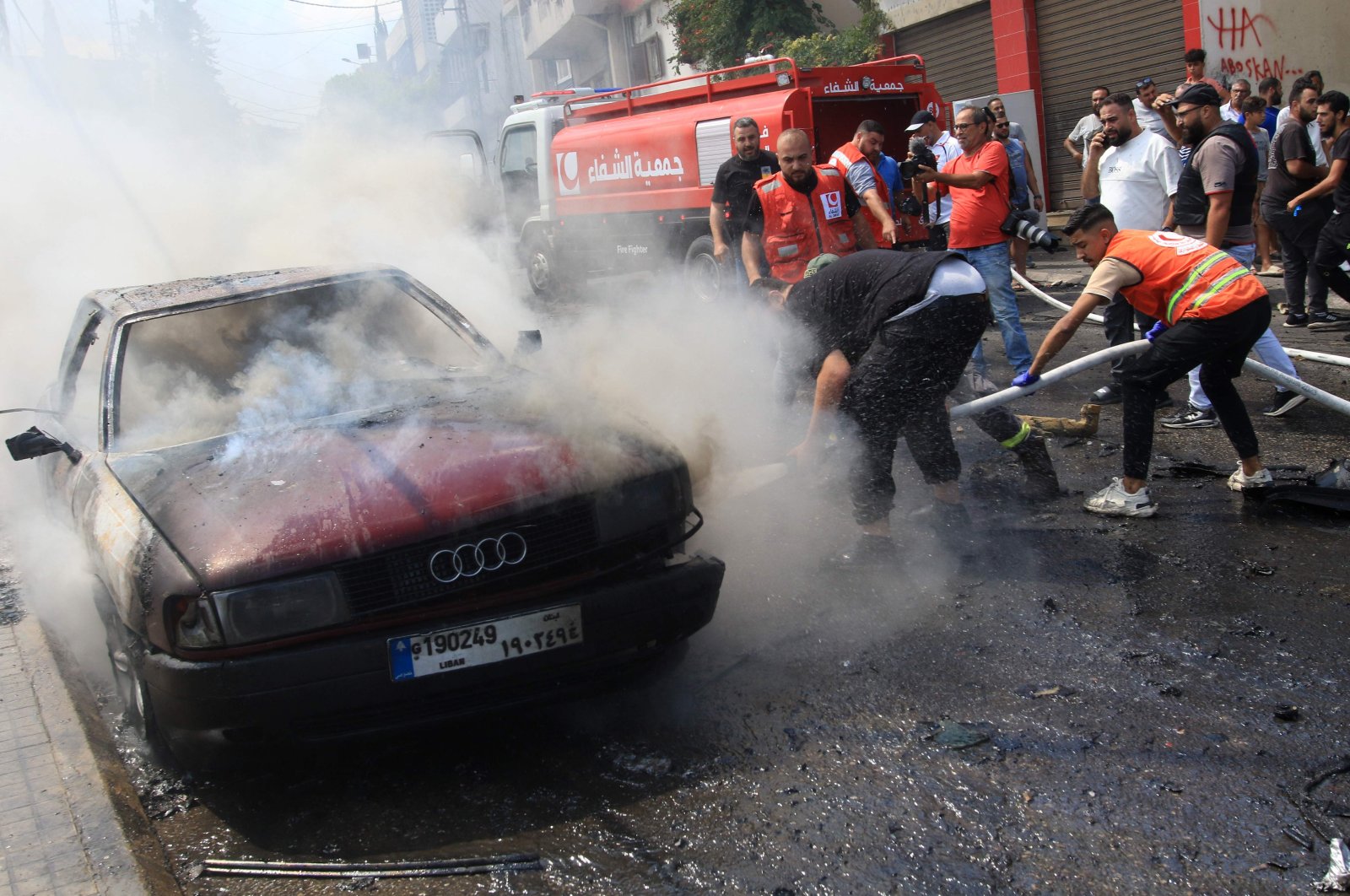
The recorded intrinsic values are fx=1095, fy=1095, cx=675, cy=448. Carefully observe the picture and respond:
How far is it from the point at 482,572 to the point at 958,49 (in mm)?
16694

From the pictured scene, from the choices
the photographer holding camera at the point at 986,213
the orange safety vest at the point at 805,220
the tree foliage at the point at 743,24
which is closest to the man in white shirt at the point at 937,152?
the photographer holding camera at the point at 986,213

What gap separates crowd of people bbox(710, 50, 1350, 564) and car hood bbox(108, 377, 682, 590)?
58.7 inches

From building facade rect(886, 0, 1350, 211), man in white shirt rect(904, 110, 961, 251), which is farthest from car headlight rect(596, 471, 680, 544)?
building facade rect(886, 0, 1350, 211)

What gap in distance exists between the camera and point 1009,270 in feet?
24.1

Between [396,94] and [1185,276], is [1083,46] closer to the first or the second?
[1185,276]

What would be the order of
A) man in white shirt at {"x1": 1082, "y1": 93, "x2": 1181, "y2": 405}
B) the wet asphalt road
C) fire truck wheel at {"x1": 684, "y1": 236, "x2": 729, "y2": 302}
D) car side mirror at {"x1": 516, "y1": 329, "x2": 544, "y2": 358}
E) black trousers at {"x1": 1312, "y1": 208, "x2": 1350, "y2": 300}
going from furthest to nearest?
fire truck wheel at {"x1": 684, "y1": 236, "x2": 729, "y2": 302} < black trousers at {"x1": 1312, "y1": 208, "x2": 1350, "y2": 300} < man in white shirt at {"x1": 1082, "y1": 93, "x2": 1181, "y2": 405} < car side mirror at {"x1": 516, "y1": 329, "x2": 544, "y2": 358} < the wet asphalt road

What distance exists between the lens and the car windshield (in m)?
4.05

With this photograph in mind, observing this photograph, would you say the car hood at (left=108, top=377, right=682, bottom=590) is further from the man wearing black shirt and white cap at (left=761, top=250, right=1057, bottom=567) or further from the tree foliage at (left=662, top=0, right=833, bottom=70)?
the tree foliage at (left=662, top=0, right=833, bottom=70)

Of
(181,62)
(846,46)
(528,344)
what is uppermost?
(181,62)

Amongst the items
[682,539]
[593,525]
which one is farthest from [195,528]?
[682,539]

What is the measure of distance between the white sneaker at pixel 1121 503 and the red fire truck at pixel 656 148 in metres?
3.82

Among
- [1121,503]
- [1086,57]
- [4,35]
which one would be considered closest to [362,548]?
[1121,503]

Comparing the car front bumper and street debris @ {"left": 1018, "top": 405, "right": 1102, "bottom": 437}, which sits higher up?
the car front bumper

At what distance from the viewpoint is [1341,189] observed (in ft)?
26.1
